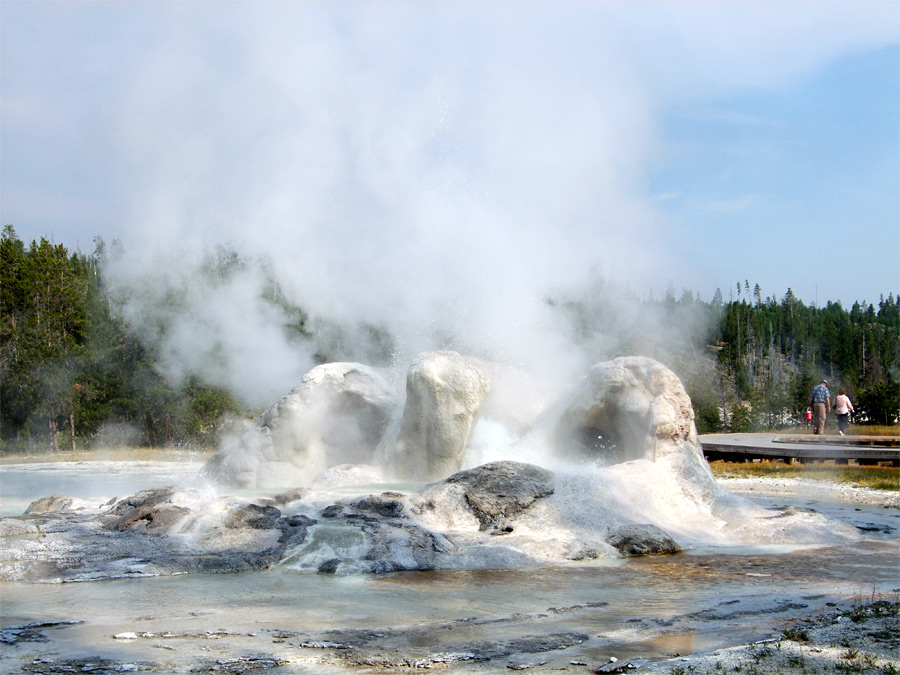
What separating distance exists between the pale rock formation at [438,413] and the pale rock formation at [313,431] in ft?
4.52

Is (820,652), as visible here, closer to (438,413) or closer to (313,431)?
(438,413)

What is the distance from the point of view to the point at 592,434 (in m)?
13.8

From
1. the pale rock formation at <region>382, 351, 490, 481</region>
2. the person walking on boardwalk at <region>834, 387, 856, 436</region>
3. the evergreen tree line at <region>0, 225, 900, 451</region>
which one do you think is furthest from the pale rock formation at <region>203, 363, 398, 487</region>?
the person walking on boardwalk at <region>834, 387, 856, 436</region>

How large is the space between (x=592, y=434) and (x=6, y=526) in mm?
8238

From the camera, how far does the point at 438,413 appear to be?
42.5 feet

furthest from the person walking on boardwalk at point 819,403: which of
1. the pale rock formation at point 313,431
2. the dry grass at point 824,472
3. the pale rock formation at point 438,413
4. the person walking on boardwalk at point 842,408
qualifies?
the pale rock formation at point 313,431

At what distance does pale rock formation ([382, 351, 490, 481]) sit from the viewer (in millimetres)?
12961

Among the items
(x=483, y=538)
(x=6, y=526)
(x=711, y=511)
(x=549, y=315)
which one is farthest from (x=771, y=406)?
(x=6, y=526)

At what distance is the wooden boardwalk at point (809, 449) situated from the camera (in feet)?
57.6

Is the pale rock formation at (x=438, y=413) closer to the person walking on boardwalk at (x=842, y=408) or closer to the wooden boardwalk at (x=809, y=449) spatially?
the wooden boardwalk at (x=809, y=449)

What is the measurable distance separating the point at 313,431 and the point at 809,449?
10147mm

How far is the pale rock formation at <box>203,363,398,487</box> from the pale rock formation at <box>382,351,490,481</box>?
1.38 metres

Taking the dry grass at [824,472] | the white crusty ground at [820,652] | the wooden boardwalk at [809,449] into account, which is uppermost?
the wooden boardwalk at [809,449]


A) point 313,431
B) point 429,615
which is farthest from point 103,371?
point 429,615
